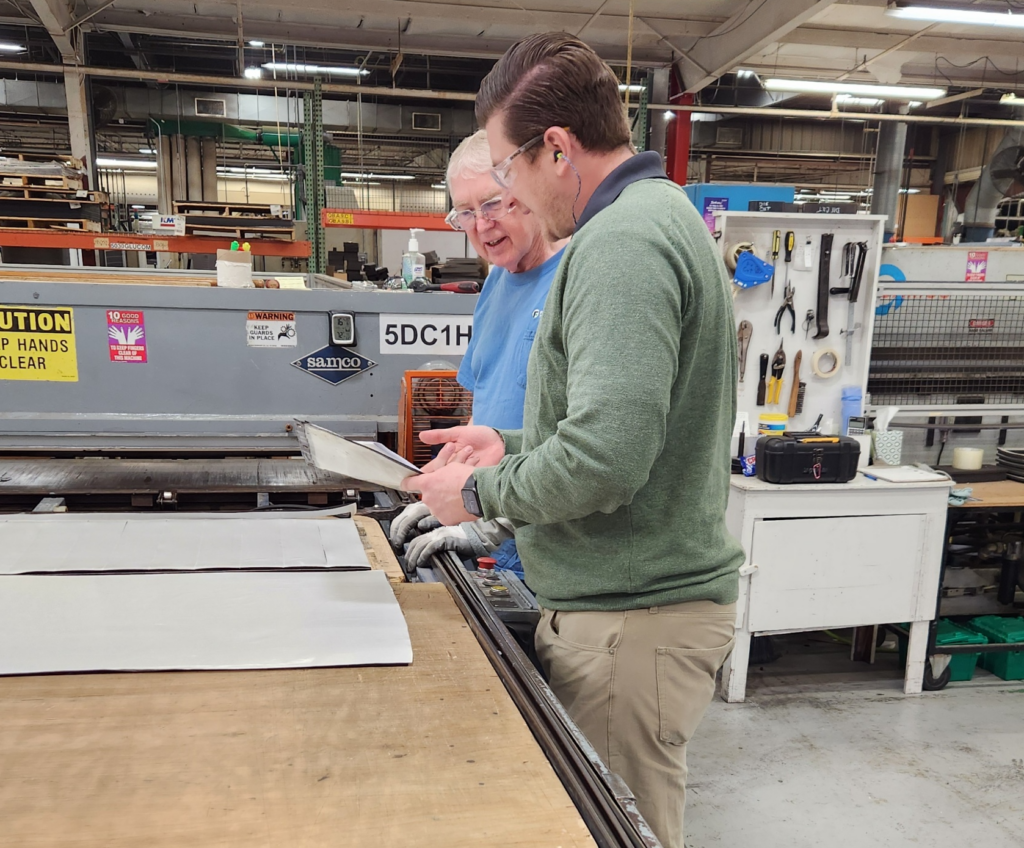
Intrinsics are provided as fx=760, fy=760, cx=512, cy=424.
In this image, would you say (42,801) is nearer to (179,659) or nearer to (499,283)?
(179,659)

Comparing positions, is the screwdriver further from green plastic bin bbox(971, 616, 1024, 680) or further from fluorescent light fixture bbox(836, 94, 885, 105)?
fluorescent light fixture bbox(836, 94, 885, 105)

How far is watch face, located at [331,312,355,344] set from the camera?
6.37 ft

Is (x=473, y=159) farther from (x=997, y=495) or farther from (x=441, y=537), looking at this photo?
(x=997, y=495)

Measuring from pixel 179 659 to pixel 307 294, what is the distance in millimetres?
1231

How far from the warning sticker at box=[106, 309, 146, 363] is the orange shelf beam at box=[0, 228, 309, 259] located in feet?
9.67

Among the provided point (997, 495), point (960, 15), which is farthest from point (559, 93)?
point (960, 15)

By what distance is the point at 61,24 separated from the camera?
5.87 m

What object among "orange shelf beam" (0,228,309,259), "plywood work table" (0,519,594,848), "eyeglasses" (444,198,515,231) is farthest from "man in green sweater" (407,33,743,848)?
"orange shelf beam" (0,228,309,259)

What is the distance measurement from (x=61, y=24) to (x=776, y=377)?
6.09 meters

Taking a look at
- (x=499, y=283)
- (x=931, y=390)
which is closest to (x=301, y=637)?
(x=499, y=283)

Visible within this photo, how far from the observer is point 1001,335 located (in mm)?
2982

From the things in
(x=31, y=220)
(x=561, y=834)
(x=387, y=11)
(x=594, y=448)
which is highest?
(x=387, y=11)

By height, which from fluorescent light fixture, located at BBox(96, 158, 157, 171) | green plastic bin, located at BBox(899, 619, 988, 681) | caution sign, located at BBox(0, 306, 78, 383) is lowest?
green plastic bin, located at BBox(899, 619, 988, 681)

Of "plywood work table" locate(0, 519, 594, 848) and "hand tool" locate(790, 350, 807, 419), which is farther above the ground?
"hand tool" locate(790, 350, 807, 419)
